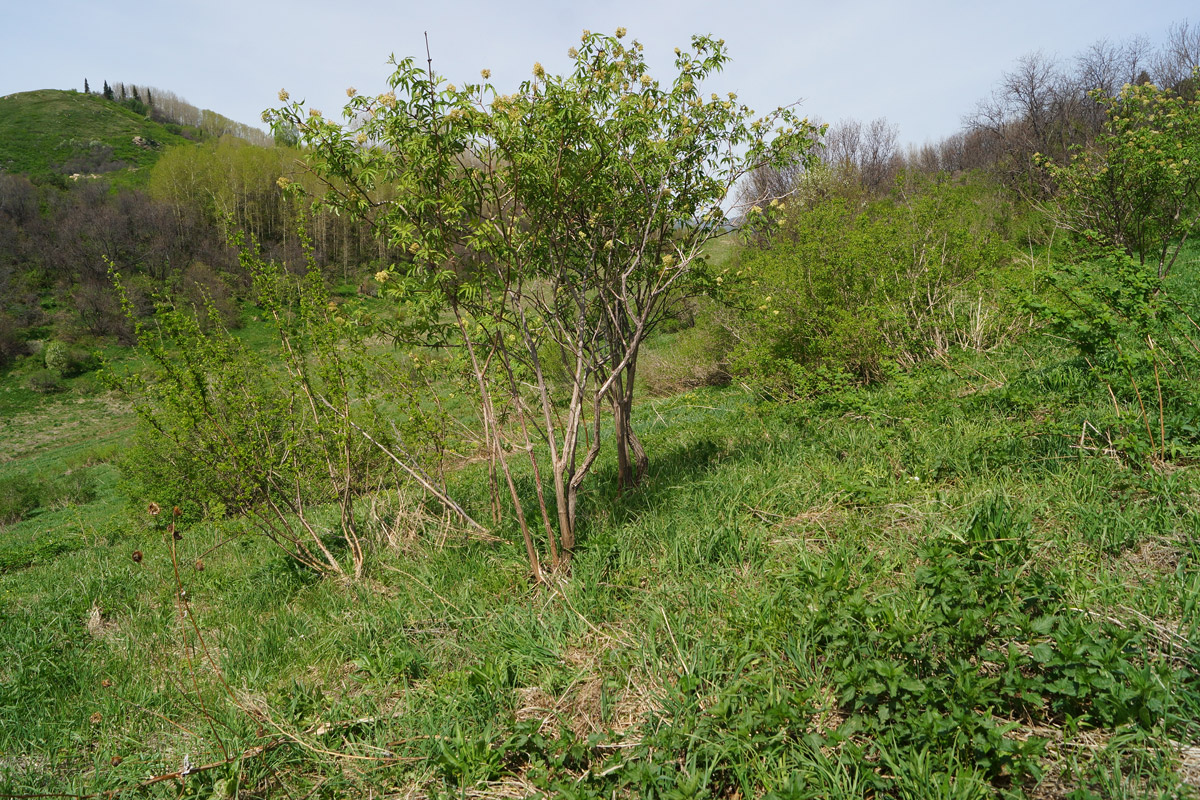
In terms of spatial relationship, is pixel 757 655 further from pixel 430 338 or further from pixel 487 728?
pixel 430 338

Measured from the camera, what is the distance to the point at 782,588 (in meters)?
2.72

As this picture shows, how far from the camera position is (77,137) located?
72.1m

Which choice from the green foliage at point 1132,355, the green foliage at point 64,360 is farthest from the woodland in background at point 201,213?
the green foliage at point 1132,355

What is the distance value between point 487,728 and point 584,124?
3.21 metres

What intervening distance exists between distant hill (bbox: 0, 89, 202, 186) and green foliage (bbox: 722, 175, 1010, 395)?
247 ft

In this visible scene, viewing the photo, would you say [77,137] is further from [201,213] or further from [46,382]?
[46,382]

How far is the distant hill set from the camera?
209ft

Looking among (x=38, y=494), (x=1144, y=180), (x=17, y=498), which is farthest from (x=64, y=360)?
(x=1144, y=180)

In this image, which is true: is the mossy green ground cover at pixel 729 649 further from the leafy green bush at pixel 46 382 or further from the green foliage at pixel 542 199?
the leafy green bush at pixel 46 382

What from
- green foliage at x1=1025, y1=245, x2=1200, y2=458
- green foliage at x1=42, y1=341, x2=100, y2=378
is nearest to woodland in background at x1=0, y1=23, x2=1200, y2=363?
green foliage at x1=42, y1=341, x2=100, y2=378

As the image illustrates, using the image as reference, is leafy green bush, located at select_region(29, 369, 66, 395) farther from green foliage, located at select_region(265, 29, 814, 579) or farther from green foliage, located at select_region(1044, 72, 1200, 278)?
green foliage, located at select_region(1044, 72, 1200, 278)

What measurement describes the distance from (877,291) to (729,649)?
28.0 ft

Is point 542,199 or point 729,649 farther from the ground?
point 542,199

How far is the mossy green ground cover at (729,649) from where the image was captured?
185cm
